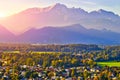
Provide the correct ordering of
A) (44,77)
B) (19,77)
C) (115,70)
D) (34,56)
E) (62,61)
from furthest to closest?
(34,56), (62,61), (115,70), (44,77), (19,77)

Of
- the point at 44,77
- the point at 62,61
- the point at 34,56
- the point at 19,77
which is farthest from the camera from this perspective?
the point at 34,56

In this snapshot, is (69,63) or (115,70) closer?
(115,70)

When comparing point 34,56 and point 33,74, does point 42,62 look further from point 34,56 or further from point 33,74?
point 33,74

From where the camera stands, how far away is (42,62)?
106 metres

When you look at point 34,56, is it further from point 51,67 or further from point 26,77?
point 26,77

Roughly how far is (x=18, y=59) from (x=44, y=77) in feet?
92.9

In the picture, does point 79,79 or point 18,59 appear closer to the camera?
point 79,79

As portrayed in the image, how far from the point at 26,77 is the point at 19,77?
8.30 feet

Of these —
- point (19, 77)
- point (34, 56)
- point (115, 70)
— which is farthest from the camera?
point (34, 56)

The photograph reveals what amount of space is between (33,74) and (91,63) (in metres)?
29.4

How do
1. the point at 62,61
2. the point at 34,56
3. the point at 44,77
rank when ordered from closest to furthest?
the point at 44,77, the point at 62,61, the point at 34,56

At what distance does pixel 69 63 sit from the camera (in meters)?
107

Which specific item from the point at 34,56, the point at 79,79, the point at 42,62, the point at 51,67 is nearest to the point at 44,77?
the point at 79,79

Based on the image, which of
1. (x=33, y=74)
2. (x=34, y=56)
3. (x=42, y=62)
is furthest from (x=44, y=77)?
(x=34, y=56)
